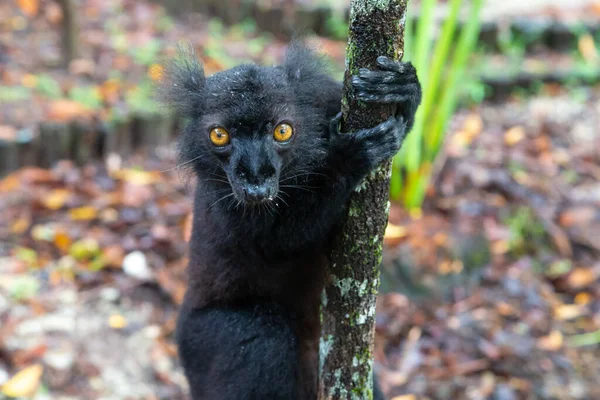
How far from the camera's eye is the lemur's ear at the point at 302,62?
342 centimetres

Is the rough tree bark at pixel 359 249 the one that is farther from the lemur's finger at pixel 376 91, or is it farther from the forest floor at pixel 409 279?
the forest floor at pixel 409 279

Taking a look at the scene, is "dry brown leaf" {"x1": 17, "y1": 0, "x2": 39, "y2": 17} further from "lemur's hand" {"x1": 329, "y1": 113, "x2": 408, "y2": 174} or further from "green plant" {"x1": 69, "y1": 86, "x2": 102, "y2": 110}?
"lemur's hand" {"x1": 329, "y1": 113, "x2": 408, "y2": 174}

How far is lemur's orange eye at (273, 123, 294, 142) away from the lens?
3143 millimetres

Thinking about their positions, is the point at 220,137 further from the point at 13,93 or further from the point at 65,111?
the point at 13,93

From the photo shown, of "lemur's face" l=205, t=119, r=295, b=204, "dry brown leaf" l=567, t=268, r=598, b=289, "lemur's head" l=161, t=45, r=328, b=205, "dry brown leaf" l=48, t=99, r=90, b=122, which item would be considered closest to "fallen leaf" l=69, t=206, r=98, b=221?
"dry brown leaf" l=48, t=99, r=90, b=122

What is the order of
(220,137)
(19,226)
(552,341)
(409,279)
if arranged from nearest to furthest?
(220,137), (552,341), (19,226), (409,279)

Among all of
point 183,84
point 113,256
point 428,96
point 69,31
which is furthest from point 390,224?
point 69,31

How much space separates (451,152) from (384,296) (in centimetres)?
202

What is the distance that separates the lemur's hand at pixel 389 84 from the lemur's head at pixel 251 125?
38cm

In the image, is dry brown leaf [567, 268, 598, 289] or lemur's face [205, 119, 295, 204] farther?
dry brown leaf [567, 268, 598, 289]

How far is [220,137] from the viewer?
3121mm

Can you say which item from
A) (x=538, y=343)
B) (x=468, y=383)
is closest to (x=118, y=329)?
(x=468, y=383)

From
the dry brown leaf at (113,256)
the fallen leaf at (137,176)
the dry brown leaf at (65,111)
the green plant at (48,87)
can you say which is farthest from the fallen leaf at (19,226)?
the green plant at (48,87)

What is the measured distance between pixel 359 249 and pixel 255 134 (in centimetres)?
70
